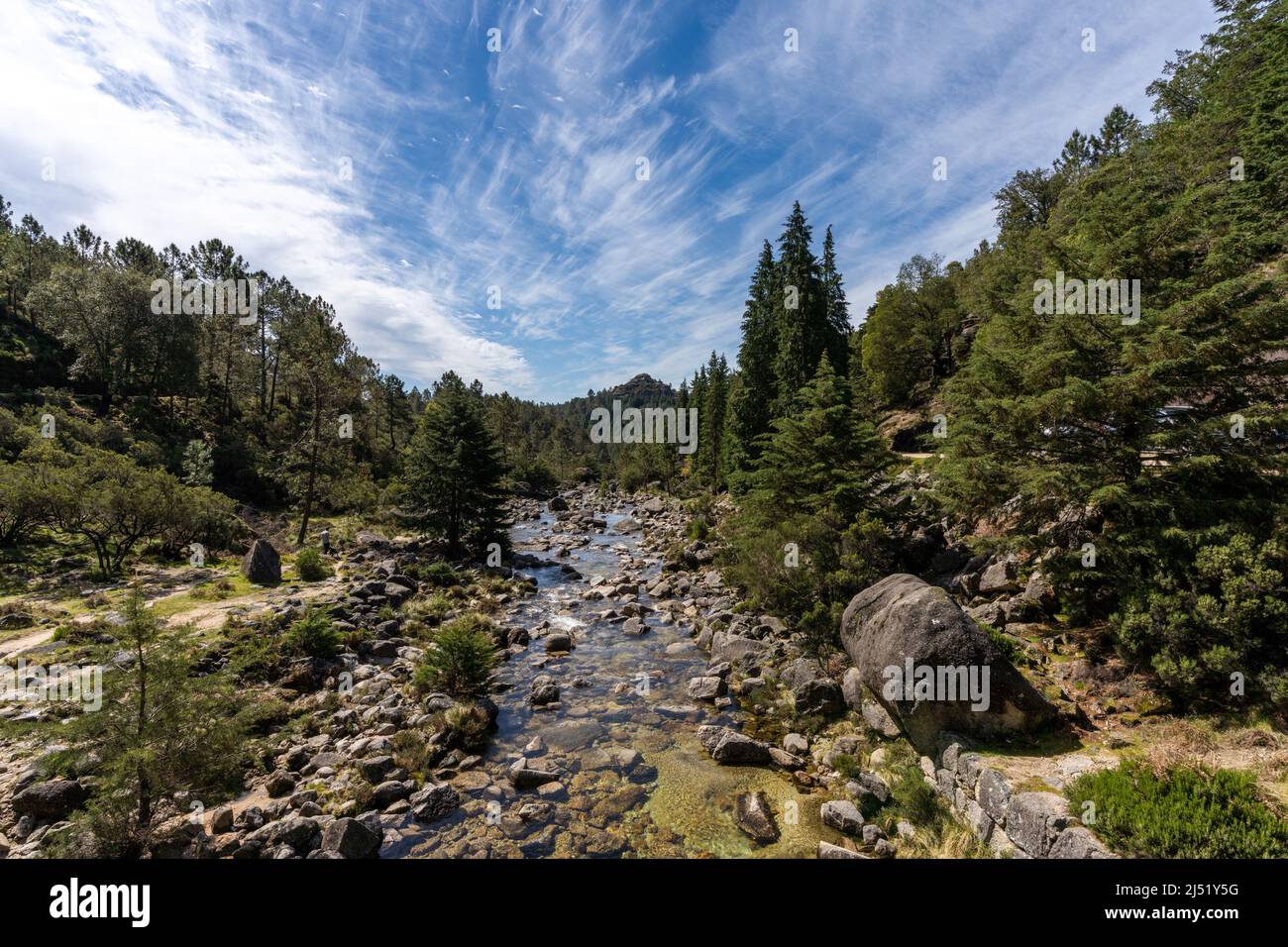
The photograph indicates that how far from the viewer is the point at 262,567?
22438 millimetres

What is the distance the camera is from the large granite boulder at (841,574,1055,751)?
917cm

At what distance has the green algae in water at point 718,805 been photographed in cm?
874

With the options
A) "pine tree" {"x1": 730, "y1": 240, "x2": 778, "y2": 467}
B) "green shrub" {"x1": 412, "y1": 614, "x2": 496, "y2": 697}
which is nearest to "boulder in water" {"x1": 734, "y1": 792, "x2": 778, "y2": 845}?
"green shrub" {"x1": 412, "y1": 614, "x2": 496, "y2": 697}

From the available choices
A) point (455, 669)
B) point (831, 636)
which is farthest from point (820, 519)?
point (455, 669)

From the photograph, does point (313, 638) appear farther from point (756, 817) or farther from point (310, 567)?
point (756, 817)

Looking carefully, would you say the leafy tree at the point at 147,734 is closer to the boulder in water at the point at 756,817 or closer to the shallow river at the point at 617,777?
the shallow river at the point at 617,777

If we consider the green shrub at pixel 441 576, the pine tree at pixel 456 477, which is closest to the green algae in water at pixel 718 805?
the green shrub at pixel 441 576

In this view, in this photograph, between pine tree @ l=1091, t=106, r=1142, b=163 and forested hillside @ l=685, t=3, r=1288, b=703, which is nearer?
forested hillside @ l=685, t=3, r=1288, b=703

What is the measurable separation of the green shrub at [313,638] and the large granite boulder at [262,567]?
880 cm

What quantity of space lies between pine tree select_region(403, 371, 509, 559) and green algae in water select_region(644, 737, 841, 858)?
23.2 m

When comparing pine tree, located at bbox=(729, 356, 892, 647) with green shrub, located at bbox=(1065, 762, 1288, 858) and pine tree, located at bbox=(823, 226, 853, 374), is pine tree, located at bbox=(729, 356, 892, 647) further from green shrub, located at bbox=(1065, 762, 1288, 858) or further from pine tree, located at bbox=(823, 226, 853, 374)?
pine tree, located at bbox=(823, 226, 853, 374)

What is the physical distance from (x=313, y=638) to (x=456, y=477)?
1627 centimetres
